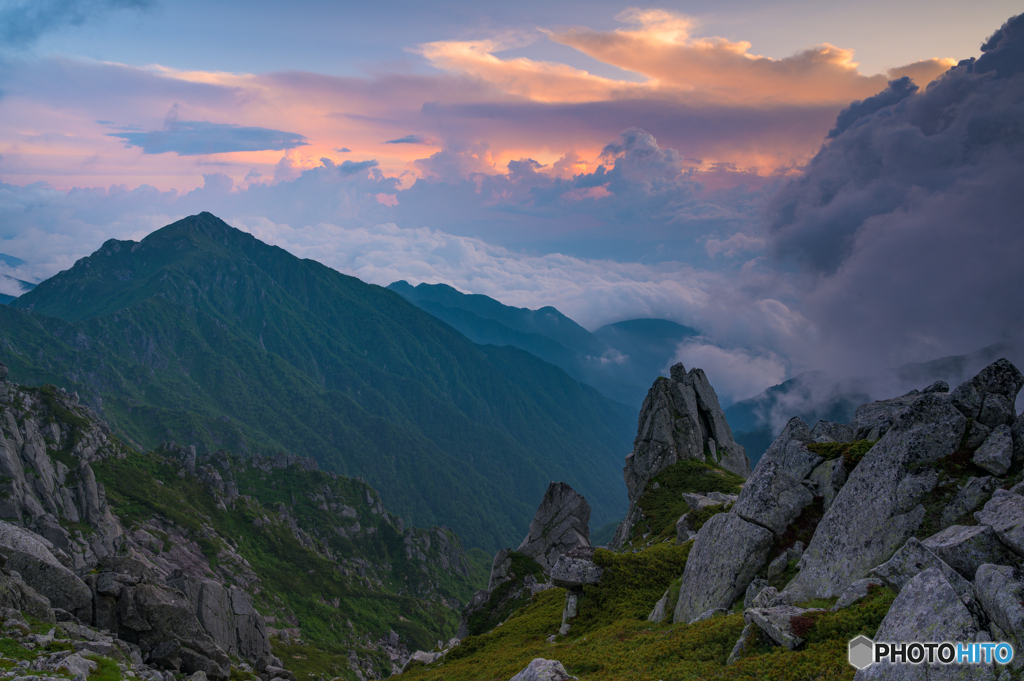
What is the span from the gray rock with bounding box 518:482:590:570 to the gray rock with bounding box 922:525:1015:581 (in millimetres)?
72816

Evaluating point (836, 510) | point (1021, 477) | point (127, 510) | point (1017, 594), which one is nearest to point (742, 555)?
point (836, 510)

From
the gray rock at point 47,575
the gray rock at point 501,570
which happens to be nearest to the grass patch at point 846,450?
the gray rock at point 47,575

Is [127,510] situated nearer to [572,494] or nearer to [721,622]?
[572,494]

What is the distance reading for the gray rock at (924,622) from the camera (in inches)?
674

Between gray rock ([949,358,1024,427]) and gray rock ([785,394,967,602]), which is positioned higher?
gray rock ([949,358,1024,427])

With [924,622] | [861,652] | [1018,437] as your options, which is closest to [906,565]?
[924,622]

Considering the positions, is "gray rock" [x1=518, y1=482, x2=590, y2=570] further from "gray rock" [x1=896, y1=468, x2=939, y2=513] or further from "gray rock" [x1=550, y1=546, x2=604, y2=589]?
"gray rock" [x1=896, y1=468, x2=939, y2=513]

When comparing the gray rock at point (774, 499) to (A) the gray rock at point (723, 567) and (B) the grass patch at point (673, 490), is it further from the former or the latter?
(B) the grass patch at point (673, 490)

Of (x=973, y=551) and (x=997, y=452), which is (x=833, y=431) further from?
(x=973, y=551)

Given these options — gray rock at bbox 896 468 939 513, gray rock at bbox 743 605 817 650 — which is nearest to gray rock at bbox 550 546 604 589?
gray rock at bbox 743 605 817 650

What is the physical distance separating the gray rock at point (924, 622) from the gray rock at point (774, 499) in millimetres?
Result: 14541

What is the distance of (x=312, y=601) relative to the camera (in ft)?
623

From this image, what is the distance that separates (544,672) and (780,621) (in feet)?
35.7

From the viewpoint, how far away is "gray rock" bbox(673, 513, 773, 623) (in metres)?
31.9
